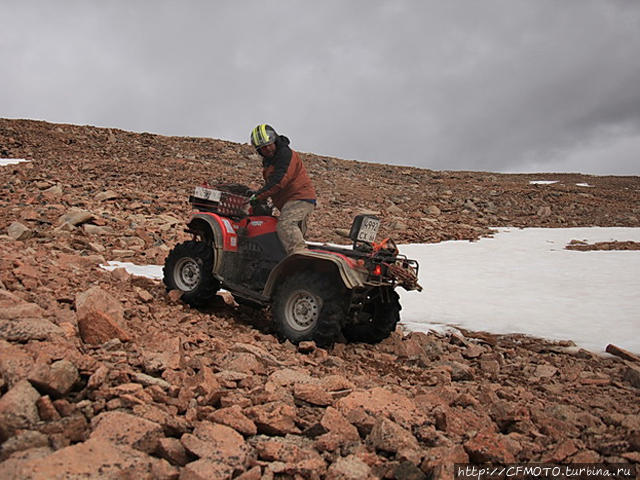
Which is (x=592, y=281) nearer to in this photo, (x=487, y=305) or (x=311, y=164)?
(x=487, y=305)

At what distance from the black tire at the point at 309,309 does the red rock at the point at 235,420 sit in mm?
2079

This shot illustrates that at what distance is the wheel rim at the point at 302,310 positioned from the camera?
201 inches

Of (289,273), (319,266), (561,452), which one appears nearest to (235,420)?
(561,452)

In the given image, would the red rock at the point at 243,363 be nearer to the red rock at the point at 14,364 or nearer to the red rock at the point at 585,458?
the red rock at the point at 14,364

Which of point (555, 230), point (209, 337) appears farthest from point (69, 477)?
point (555, 230)

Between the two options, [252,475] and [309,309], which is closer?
[252,475]

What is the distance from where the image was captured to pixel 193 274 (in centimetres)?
625

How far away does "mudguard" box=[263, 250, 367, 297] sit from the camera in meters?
4.85

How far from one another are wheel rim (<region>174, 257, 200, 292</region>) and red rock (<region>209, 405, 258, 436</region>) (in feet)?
11.4

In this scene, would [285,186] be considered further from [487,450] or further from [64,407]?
[487,450]

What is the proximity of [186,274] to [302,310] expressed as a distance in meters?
1.92

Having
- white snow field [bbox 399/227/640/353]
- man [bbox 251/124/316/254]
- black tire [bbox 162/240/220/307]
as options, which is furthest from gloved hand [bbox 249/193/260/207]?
white snow field [bbox 399/227/640/353]

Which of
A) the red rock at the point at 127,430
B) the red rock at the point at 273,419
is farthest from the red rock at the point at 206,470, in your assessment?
the red rock at the point at 273,419

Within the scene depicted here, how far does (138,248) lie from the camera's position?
9.82 m
